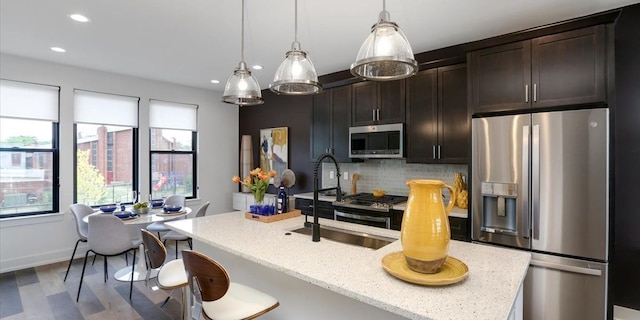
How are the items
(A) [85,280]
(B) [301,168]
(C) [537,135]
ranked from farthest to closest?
(B) [301,168]
(A) [85,280]
(C) [537,135]

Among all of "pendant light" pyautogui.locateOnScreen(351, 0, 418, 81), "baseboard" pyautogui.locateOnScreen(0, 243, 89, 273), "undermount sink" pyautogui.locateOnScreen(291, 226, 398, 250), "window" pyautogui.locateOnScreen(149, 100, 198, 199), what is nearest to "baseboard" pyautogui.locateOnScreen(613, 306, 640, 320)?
"undermount sink" pyautogui.locateOnScreen(291, 226, 398, 250)

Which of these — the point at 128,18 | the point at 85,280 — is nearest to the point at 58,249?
the point at 85,280

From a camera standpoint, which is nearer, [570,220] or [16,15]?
[570,220]

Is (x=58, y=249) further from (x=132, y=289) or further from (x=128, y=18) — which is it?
(x=128, y=18)

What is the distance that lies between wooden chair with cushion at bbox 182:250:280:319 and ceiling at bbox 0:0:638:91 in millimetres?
2044

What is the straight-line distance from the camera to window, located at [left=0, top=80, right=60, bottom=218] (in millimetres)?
3914

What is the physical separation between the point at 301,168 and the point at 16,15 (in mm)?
3711

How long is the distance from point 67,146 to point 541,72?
5648mm

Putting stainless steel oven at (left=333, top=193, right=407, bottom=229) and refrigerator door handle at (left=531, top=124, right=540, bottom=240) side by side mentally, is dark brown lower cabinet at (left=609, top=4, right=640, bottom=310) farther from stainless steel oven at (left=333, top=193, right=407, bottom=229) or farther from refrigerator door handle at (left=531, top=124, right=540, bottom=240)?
stainless steel oven at (left=333, top=193, right=407, bottom=229)

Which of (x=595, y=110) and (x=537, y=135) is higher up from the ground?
(x=595, y=110)

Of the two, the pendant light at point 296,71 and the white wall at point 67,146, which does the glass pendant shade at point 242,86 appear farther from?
the white wall at point 67,146

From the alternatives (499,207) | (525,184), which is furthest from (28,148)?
(525,184)

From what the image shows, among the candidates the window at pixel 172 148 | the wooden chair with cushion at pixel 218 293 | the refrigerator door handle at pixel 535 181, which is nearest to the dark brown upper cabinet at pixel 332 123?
the refrigerator door handle at pixel 535 181

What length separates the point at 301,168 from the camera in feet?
17.2
